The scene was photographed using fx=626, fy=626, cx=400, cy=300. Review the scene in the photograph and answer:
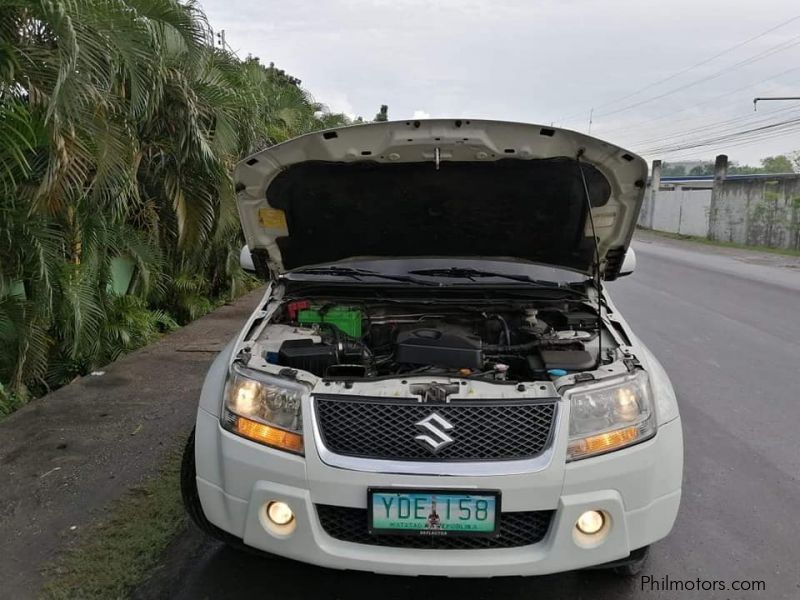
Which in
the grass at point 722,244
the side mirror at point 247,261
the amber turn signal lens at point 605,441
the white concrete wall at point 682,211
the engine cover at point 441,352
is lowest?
the grass at point 722,244

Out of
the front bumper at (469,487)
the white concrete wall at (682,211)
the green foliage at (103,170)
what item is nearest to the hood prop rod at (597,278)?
the front bumper at (469,487)

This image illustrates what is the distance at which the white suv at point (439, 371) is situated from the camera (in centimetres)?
218

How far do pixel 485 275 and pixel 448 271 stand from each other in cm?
21

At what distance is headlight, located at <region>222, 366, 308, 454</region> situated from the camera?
229cm

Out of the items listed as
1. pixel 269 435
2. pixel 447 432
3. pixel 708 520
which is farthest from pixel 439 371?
pixel 708 520

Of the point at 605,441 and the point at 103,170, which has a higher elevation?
the point at 103,170

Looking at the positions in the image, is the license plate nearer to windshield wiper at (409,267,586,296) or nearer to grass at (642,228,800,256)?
windshield wiper at (409,267,586,296)

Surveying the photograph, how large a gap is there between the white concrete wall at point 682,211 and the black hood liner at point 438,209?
27423 mm

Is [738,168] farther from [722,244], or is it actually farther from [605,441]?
[605,441]

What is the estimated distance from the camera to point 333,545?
7.27 ft

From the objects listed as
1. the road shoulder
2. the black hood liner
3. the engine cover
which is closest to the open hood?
the black hood liner

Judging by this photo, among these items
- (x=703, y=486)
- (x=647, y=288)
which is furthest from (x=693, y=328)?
(x=703, y=486)

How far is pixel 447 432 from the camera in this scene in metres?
2.26

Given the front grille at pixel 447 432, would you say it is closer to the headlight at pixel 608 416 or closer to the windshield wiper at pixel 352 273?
the headlight at pixel 608 416
